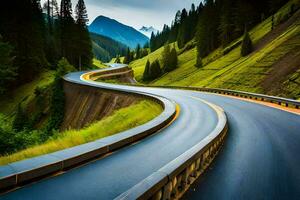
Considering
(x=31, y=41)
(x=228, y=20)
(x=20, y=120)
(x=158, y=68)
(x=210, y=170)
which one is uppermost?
(x=228, y=20)

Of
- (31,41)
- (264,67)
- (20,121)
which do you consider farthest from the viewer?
(31,41)

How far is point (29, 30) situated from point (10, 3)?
7091mm

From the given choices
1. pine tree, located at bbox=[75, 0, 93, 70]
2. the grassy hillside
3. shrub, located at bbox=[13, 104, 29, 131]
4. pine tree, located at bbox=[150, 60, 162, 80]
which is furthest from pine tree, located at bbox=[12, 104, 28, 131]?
pine tree, located at bbox=[150, 60, 162, 80]

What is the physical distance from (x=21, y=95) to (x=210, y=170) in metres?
45.8

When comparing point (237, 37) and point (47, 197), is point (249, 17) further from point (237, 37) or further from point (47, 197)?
point (47, 197)

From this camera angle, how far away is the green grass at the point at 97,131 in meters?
8.39

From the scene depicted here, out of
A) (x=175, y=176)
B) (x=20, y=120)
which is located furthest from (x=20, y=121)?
(x=175, y=176)

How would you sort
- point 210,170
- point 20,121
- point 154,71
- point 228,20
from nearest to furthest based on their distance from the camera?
point 210,170 < point 20,121 < point 228,20 < point 154,71

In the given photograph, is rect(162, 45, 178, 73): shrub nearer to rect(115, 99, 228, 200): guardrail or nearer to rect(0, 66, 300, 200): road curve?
rect(0, 66, 300, 200): road curve

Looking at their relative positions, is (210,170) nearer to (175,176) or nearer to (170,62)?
(175,176)

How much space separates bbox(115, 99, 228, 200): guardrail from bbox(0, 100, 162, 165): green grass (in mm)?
4445

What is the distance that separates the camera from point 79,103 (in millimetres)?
32312

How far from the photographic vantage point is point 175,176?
560cm

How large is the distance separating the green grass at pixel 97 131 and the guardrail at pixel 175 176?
175 inches
